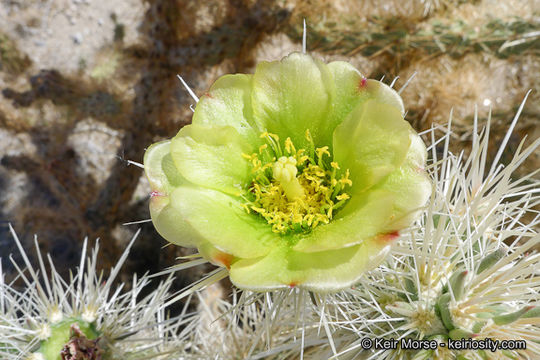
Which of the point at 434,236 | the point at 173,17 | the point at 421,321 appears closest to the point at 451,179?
the point at 434,236

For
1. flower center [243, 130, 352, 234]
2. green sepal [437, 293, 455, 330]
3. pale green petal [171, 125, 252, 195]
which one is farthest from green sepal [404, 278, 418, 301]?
pale green petal [171, 125, 252, 195]

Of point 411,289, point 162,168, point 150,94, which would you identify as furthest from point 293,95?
point 150,94

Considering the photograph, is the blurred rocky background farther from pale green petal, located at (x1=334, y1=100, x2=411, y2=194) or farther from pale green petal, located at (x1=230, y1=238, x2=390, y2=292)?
pale green petal, located at (x1=230, y1=238, x2=390, y2=292)

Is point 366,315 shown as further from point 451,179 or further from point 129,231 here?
point 129,231

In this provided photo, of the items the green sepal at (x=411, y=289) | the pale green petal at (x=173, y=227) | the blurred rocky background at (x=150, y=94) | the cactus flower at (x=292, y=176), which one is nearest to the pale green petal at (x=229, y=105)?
the cactus flower at (x=292, y=176)

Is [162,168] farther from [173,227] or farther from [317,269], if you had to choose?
[317,269]

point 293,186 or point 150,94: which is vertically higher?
point 293,186
